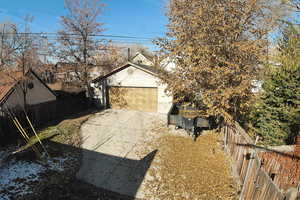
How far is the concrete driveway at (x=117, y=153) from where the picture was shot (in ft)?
18.1

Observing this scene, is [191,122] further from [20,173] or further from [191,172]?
[20,173]

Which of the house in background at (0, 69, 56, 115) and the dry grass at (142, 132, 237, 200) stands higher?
the house in background at (0, 69, 56, 115)

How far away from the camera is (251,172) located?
407 cm

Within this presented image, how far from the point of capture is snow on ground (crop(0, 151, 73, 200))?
4977 mm

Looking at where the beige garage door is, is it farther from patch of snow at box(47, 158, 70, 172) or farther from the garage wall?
patch of snow at box(47, 158, 70, 172)

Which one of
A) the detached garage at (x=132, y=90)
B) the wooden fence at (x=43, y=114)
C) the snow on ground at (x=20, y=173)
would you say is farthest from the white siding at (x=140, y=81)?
the snow on ground at (x=20, y=173)

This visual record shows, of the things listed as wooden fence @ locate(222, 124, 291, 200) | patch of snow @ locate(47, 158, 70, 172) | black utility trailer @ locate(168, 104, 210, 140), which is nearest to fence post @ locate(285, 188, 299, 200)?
wooden fence @ locate(222, 124, 291, 200)

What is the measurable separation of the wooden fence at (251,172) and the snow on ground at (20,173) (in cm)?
640

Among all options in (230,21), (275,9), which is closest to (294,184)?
(230,21)

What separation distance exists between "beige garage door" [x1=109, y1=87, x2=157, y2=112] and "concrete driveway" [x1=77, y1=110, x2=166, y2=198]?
189cm

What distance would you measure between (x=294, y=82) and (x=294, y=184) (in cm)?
375

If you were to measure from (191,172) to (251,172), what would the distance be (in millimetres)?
2256

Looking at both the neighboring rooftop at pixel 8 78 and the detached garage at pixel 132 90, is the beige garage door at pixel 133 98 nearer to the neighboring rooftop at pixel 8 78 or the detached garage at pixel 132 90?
the detached garage at pixel 132 90

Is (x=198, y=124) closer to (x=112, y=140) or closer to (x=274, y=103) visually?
(x=274, y=103)
